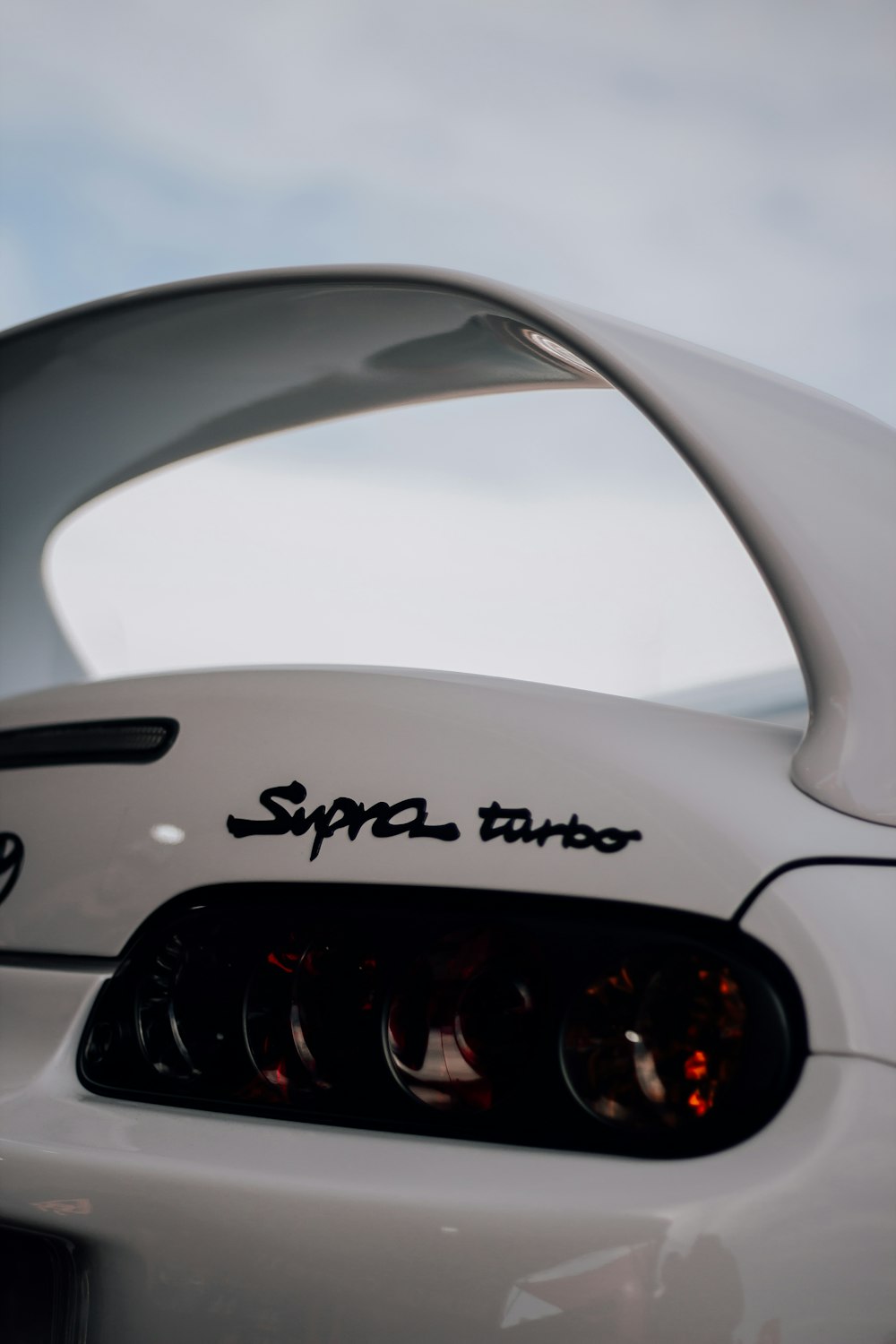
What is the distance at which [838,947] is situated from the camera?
81 cm

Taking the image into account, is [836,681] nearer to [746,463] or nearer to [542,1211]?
[746,463]

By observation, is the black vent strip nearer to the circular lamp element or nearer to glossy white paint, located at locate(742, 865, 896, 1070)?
the circular lamp element

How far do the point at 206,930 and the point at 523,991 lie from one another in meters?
0.30

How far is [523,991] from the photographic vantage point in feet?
2.94

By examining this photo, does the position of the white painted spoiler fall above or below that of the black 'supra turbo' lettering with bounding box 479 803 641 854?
above

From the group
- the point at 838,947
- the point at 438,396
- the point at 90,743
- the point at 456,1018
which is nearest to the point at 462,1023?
the point at 456,1018

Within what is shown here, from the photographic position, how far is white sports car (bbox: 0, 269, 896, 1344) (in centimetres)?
78

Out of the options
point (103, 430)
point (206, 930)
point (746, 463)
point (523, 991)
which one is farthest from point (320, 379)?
point (523, 991)

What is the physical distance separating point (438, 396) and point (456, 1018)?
1.15m

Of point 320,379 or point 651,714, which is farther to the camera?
point 320,379

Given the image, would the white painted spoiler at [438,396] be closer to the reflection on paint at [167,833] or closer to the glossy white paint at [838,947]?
the glossy white paint at [838,947]

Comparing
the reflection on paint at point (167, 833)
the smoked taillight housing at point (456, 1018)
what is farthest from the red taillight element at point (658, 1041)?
the reflection on paint at point (167, 833)

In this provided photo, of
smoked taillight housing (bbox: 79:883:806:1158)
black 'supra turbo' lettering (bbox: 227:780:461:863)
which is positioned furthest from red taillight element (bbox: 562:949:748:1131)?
black 'supra turbo' lettering (bbox: 227:780:461:863)

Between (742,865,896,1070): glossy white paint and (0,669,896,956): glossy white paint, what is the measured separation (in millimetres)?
22
